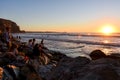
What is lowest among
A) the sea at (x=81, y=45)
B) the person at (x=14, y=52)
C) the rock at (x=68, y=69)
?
the sea at (x=81, y=45)

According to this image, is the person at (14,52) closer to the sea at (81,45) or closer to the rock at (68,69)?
the rock at (68,69)

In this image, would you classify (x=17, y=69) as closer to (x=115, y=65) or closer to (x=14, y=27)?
(x=115, y=65)

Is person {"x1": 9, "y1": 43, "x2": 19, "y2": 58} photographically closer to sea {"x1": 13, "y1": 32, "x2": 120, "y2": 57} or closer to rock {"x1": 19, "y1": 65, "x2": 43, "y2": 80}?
rock {"x1": 19, "y1": 65, "x2": 43, "y2": 80}

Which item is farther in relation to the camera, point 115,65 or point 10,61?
point 10,61

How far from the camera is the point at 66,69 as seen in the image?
17.3 feet

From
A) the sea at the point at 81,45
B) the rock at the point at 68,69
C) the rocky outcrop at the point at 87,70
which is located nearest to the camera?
the rocky outcrop at the point at 87,70

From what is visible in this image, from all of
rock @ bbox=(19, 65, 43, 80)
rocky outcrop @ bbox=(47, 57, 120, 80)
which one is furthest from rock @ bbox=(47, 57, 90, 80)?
rock @ bbox=(19, 65, 43, 80)

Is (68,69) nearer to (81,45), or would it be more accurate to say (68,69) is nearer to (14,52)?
(14,52)

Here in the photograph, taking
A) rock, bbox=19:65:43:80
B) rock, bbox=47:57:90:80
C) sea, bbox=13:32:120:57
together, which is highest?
rock, bbox=47:57:90:80

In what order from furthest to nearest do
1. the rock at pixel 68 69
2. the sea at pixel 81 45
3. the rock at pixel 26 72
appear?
1. the sea at pixel 81 45
2. the rock at pixel 26 72
3. the rock at pixel 68 69

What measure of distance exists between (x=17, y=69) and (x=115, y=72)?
17.8ft

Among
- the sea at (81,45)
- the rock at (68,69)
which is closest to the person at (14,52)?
the rock at (68,69)

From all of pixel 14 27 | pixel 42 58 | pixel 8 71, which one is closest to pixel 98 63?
pixel 8 71

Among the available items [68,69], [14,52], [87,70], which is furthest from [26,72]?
[14,52]
